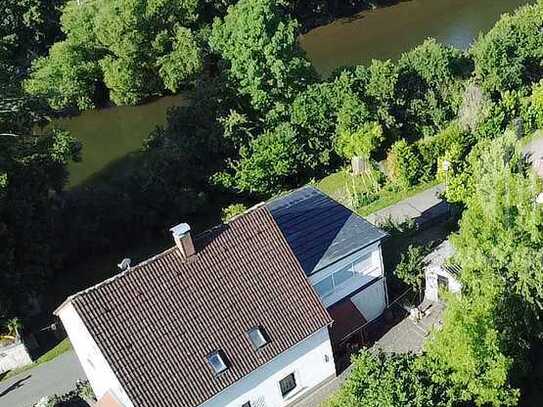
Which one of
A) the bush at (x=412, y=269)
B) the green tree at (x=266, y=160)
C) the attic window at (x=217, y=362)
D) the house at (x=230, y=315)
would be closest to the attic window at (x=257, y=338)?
the house at (x=230, y=315)

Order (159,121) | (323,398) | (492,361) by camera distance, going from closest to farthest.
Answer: (492,361) → (323,398) → (159,121)

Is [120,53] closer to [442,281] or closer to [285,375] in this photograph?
[442,281]

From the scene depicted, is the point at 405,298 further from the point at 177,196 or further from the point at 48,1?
the point at 48,1

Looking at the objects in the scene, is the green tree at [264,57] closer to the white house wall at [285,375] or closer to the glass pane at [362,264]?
the glass pane at [362,264]

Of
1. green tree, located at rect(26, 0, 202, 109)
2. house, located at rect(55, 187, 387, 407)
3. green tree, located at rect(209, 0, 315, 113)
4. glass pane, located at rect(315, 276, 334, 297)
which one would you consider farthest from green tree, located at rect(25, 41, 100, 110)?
glass pane, located at rect(315, 276, 334, 297)

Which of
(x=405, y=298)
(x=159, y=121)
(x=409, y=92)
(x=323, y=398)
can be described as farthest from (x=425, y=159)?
(x=159, y=121)
